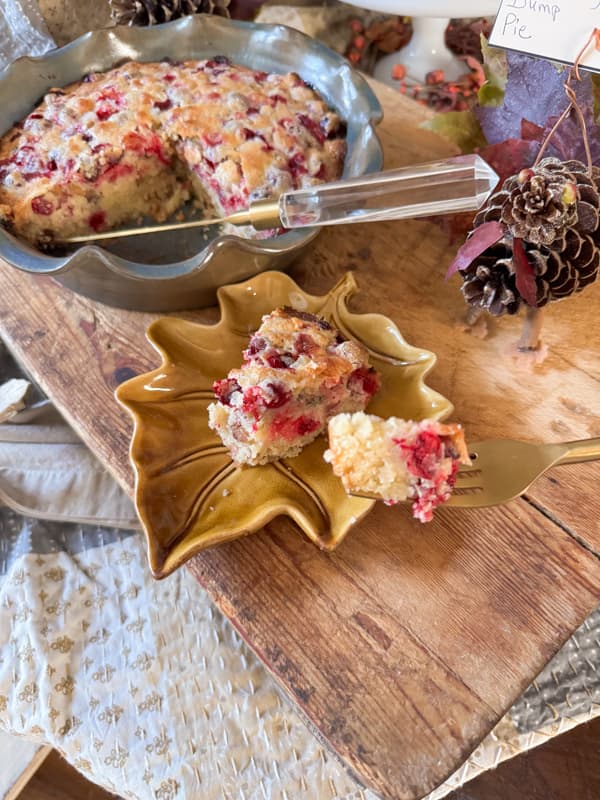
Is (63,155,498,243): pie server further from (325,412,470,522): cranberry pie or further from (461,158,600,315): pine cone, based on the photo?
(325,412,470,522): cranberry pie

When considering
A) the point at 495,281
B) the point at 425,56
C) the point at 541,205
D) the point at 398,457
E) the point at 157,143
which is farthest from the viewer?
the point at 425,56

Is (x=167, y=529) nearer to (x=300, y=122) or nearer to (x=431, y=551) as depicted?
(x=431, y=551)

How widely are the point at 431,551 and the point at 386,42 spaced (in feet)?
4.69

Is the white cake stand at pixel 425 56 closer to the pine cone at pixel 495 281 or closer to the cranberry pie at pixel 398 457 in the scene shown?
the pine cone at pixel 495 281

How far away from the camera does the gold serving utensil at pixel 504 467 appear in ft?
2.65

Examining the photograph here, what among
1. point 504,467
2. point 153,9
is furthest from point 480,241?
point 153,9

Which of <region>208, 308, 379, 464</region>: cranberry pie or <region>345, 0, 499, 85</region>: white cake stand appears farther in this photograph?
<region>345, 0, 499, 85</region>: white cake stand

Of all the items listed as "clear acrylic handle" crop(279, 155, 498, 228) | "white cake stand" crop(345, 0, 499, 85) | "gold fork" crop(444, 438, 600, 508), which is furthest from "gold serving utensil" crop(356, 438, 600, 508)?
"white cake stand" crop(345, 0, 499, 85)

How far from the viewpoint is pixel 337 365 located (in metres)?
0.84

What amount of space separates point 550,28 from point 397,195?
288 mm

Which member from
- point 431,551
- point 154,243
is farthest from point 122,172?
point 431,551

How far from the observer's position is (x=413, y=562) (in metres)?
0.83

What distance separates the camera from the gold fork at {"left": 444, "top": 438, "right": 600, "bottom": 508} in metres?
0.81

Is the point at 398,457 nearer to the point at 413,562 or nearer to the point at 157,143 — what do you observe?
the point at 413,562
